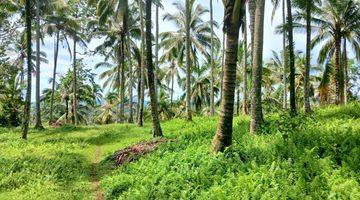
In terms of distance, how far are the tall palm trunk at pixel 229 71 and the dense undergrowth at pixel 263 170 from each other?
40cm

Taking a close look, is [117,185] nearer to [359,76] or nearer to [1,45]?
[1,45]

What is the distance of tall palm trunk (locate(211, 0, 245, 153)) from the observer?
12.3m

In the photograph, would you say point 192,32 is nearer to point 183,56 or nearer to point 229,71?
point 183,56

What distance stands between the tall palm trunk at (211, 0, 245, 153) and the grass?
0.51m

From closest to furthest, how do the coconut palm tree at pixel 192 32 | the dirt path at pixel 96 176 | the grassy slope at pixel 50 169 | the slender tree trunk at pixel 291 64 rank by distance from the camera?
the grassy slope at pixel 50 169 → the dirt path at pixel 96 176 → the slender tree trunk at pixel 291 64 → the coconut palm tree at pixel 192 32

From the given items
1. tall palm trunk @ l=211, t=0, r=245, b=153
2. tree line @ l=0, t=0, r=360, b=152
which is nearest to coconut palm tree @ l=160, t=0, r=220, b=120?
tree line @ l=0, t=0, r=360, b=152

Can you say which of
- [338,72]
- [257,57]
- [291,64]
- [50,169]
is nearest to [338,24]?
[338,72]

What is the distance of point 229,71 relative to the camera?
12297 millimetres

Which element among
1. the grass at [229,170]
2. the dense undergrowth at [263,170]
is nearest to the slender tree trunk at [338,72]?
the grass at [229,170]

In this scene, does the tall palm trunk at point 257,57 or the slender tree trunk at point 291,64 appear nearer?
the tall palm trunk at point 257,57

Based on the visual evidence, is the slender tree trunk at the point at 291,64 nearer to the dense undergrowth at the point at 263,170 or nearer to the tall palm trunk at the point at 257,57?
the tall palm trunk at the point at 257,57

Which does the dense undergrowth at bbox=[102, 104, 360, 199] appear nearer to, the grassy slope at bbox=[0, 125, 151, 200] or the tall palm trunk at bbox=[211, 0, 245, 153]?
the tall palm trunk at bbox=[211, 0, 245, 153]

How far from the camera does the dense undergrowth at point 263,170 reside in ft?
27.6

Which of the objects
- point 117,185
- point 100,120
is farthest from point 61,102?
point 117,185
